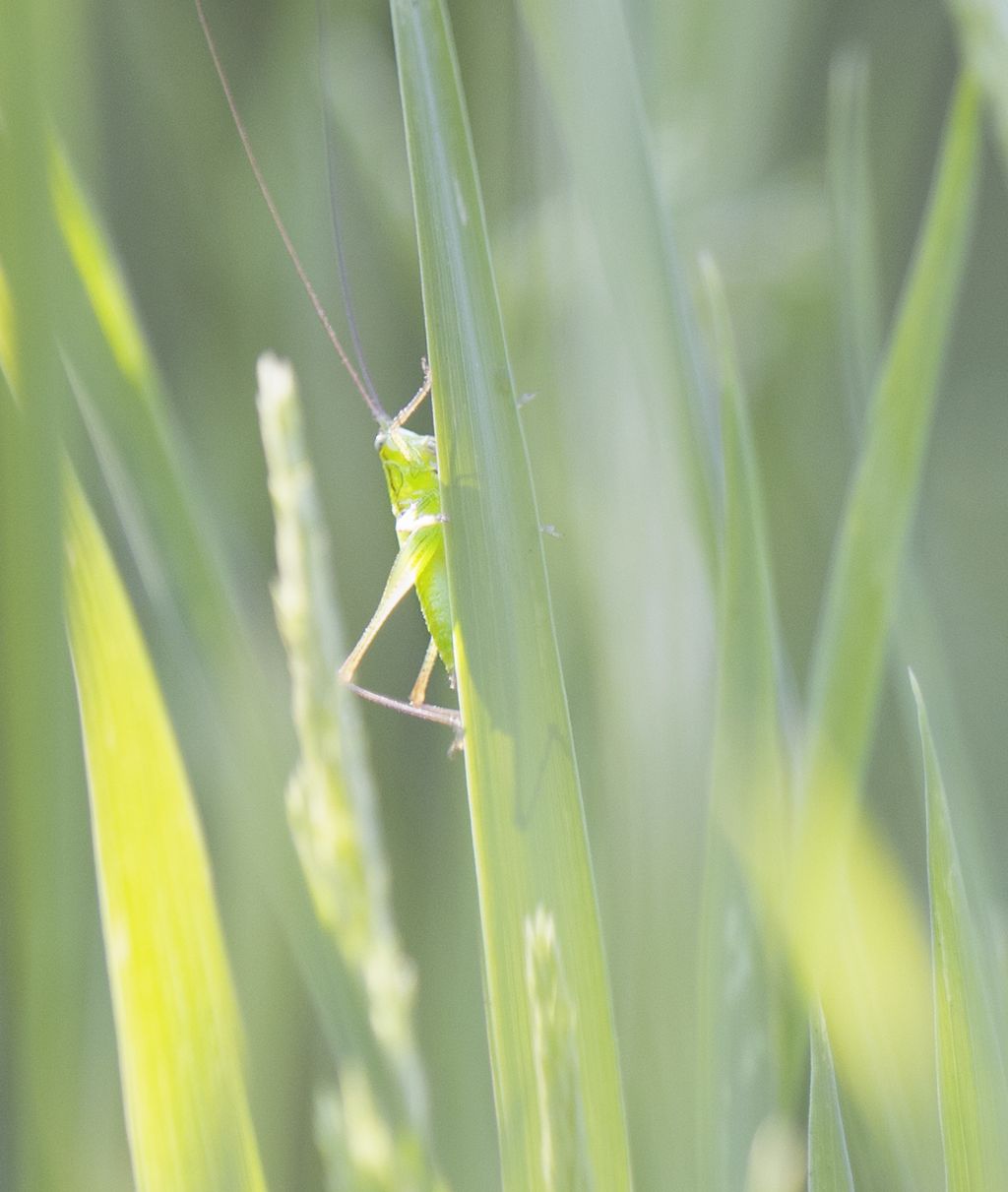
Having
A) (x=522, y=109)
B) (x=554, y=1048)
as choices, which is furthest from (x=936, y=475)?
(x=554, y=1048)

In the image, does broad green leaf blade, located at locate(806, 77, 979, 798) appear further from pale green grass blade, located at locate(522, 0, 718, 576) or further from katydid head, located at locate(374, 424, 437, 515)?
katydid head, located at locate(374, 424, 437, 515)

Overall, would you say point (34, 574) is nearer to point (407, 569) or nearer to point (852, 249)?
point (407, 569)

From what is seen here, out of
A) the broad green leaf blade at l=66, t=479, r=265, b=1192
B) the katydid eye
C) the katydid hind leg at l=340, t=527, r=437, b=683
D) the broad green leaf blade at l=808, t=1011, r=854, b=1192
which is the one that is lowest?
the broad green leaf blade at l=808, t=1011, r=854, b=1192

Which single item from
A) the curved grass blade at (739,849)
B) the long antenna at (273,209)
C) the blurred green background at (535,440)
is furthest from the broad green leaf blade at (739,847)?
the long antenna at (273,209)

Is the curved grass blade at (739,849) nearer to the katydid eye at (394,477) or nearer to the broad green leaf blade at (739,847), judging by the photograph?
the broad green leaf blade at (739,847)

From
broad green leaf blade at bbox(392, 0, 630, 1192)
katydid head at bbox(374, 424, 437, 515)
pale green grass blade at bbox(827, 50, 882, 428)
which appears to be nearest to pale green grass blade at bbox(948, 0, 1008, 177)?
pale green grass blade at bbox(827, 50, 882, 428)

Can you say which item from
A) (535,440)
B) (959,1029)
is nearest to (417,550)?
(535,440)

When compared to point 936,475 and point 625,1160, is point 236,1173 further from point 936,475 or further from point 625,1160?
point 936,475
